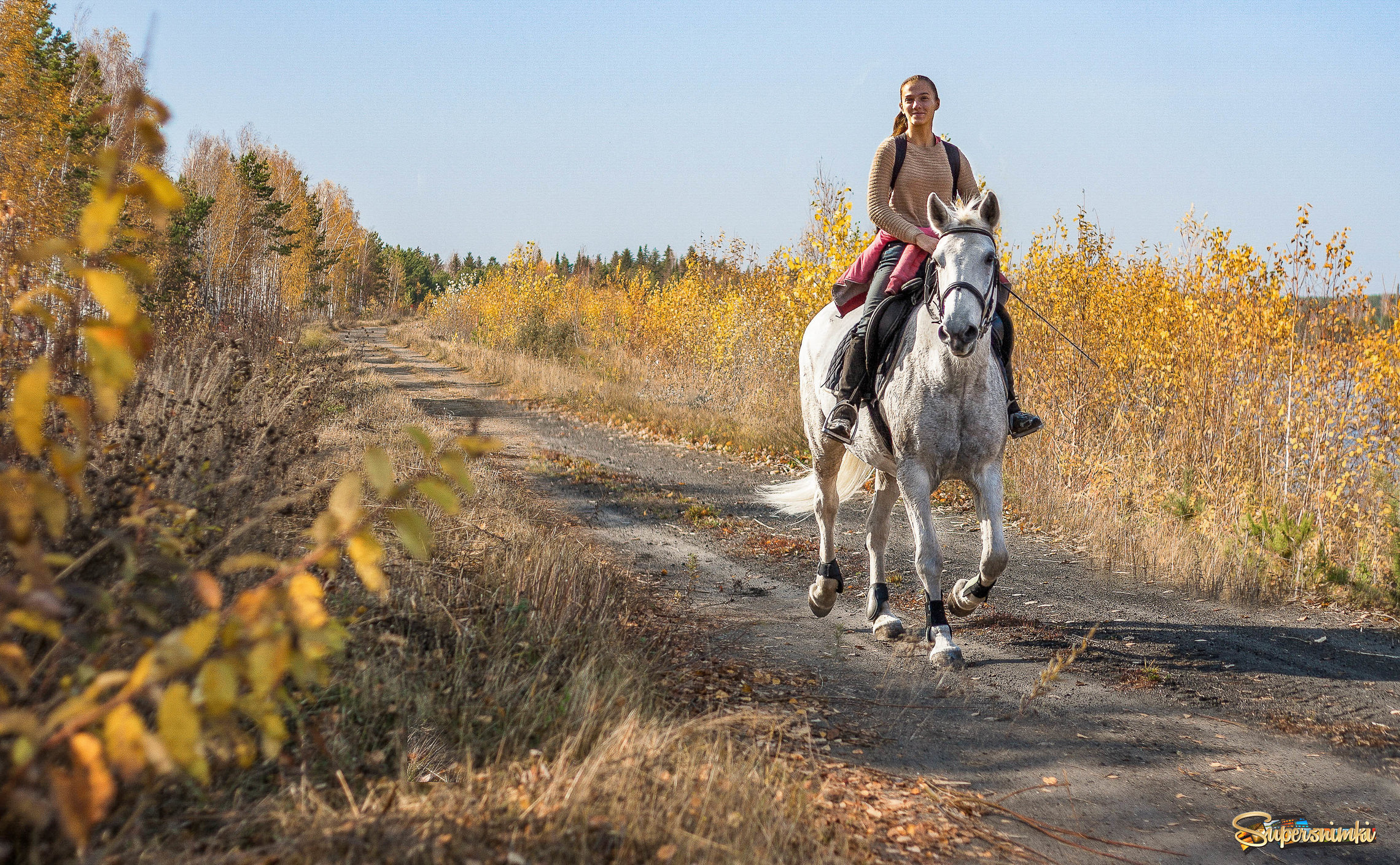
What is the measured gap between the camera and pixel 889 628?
17.9 feet

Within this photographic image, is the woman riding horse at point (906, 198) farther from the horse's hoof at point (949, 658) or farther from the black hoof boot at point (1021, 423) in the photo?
the horse's hoof at point (949, 658)

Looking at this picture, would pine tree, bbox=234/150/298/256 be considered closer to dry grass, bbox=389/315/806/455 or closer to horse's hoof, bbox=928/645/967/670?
dry grass, bbox=389/315/806/455

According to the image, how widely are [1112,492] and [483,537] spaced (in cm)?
684

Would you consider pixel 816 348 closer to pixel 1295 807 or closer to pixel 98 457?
pixel 1295 807

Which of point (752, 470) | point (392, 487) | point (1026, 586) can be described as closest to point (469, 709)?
point (392, 487)

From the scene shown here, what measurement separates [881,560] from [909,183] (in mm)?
2595

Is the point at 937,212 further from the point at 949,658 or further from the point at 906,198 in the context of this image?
the point at 949,658

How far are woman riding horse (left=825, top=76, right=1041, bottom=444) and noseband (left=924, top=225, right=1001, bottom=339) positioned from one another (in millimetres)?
559

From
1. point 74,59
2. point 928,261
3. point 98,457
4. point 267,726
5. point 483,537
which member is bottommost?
point 483,537

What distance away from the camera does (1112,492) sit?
9.05 m

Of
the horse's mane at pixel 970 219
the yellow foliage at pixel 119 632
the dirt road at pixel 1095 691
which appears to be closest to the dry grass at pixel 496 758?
the yellow foliage at pixel 119 632

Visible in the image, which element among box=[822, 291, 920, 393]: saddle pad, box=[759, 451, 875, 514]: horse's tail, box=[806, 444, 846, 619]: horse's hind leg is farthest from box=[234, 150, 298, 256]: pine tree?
box=[822, 291, 920, 393]: saddle pad

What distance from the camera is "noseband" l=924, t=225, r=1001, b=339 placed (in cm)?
444

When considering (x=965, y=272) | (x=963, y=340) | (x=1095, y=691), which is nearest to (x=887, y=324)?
(x=965, y=272)
